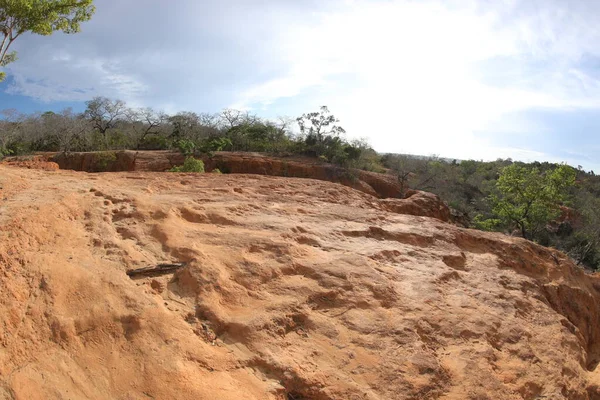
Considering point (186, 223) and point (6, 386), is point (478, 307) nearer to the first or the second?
point (186, 223)

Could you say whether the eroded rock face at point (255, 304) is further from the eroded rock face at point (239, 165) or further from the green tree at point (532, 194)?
the eroded rock face at point (239, 165)

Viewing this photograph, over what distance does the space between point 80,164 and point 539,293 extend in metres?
21.9

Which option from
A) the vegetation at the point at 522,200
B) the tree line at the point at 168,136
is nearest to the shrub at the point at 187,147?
the tree line at the point at 168,136

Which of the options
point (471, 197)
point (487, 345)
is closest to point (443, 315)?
point (487, 345)

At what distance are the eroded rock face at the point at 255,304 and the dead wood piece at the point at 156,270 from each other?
0.07 meters

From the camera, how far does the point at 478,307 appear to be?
4801 mm

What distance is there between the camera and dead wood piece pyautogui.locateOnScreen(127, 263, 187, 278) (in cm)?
358

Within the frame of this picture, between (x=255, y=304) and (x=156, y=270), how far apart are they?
0.96 m

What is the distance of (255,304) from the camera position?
12.3 feet

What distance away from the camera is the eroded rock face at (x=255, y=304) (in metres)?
2.83

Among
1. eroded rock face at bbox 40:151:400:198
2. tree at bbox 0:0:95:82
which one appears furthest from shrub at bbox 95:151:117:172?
tree at bbox 0:0:95:82

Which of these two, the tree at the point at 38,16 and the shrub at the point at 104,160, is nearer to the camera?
the tree at the point at 38,16

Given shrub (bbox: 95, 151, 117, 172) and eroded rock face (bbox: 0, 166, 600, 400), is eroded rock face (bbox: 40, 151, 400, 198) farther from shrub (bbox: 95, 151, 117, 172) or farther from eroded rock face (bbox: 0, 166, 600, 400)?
eroded rock face (bbox: 0, 166, 600, 400)

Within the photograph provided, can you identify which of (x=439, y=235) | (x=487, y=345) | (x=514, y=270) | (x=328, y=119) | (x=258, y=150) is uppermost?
(x=328, y=119)
